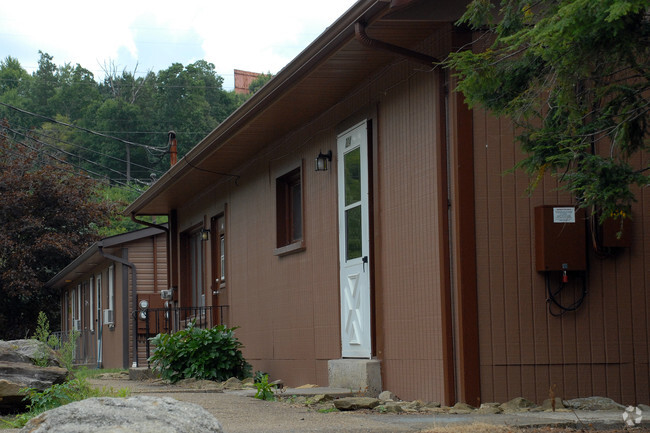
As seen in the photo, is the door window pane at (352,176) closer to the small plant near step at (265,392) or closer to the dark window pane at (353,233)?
the dark window pane at (353,233)

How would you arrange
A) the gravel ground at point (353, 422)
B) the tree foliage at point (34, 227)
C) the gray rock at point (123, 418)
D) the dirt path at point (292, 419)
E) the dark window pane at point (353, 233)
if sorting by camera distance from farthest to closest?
the tree foliage at point (34, 227) < the dark window pane at point (353, 233) < the dirt path at point (292, 419) < the gravel ground at point (353, 422) < the gray rock at point (123, 418)

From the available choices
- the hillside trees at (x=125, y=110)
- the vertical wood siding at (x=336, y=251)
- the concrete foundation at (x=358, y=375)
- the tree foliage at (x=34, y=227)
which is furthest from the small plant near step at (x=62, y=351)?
the hillside trees at (x=125, y=110)

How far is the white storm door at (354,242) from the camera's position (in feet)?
30.0

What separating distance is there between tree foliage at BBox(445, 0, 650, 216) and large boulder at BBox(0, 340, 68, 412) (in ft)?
15.2

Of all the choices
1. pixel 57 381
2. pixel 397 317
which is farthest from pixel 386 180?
pixel 57 381

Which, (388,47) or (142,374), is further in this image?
(142,374)

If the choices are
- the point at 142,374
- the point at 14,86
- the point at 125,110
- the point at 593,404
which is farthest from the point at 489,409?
the point at 14,86

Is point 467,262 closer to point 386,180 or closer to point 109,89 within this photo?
point 386,180

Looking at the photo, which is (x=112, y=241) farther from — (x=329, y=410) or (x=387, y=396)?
(x=329, y=410)

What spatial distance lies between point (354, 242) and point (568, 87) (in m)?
4.47

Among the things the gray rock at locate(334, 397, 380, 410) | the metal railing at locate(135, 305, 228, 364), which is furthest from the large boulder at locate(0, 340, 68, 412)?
the metal railing at locate(135, 305, 228, 364)

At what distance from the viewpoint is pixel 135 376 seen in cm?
1359

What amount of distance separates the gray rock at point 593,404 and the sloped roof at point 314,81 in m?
3.22

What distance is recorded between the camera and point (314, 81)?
367 inches
